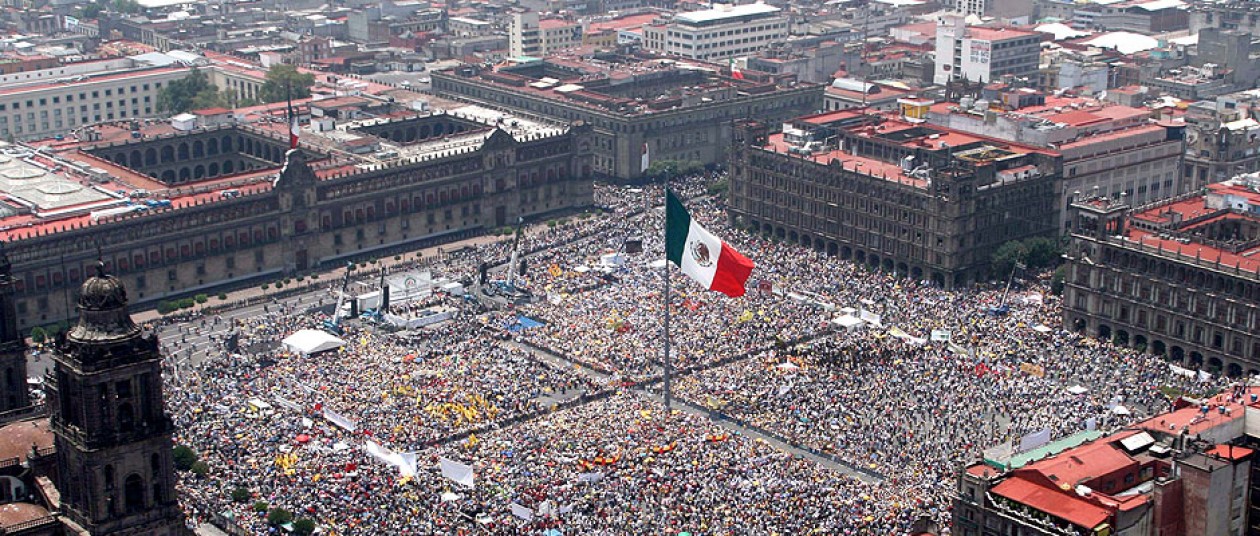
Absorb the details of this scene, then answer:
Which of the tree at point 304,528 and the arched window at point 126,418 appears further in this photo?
the tree at point 304,528

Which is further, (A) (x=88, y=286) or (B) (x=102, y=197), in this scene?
(B) (x=102, y=197)

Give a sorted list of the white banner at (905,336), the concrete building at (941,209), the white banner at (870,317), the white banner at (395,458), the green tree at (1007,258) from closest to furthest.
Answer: the white banner at (395,458) < the white banner at (905,336) < the white banner at (870,317) < the green tree at (1007,258) < the concrete building at (941,209)

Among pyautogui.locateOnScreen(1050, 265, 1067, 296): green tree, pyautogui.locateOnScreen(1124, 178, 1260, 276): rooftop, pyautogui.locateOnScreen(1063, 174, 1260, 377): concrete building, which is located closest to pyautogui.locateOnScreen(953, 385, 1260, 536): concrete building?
pyautogui.locateOnScreen(1063, 174, 1260, 377): concrete building

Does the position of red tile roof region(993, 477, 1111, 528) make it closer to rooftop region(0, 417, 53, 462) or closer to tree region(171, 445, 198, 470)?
rooftop region(0, 417, 53, 462)

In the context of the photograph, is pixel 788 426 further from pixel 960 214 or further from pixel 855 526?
pixel 960 214

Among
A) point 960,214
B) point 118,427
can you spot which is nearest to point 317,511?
point 118,427

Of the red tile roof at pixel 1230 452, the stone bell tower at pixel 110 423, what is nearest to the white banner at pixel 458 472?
the stone bell tower at pixel 110 423

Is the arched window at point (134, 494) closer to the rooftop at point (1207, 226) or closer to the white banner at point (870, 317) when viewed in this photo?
the white banner at point (870, 317)
